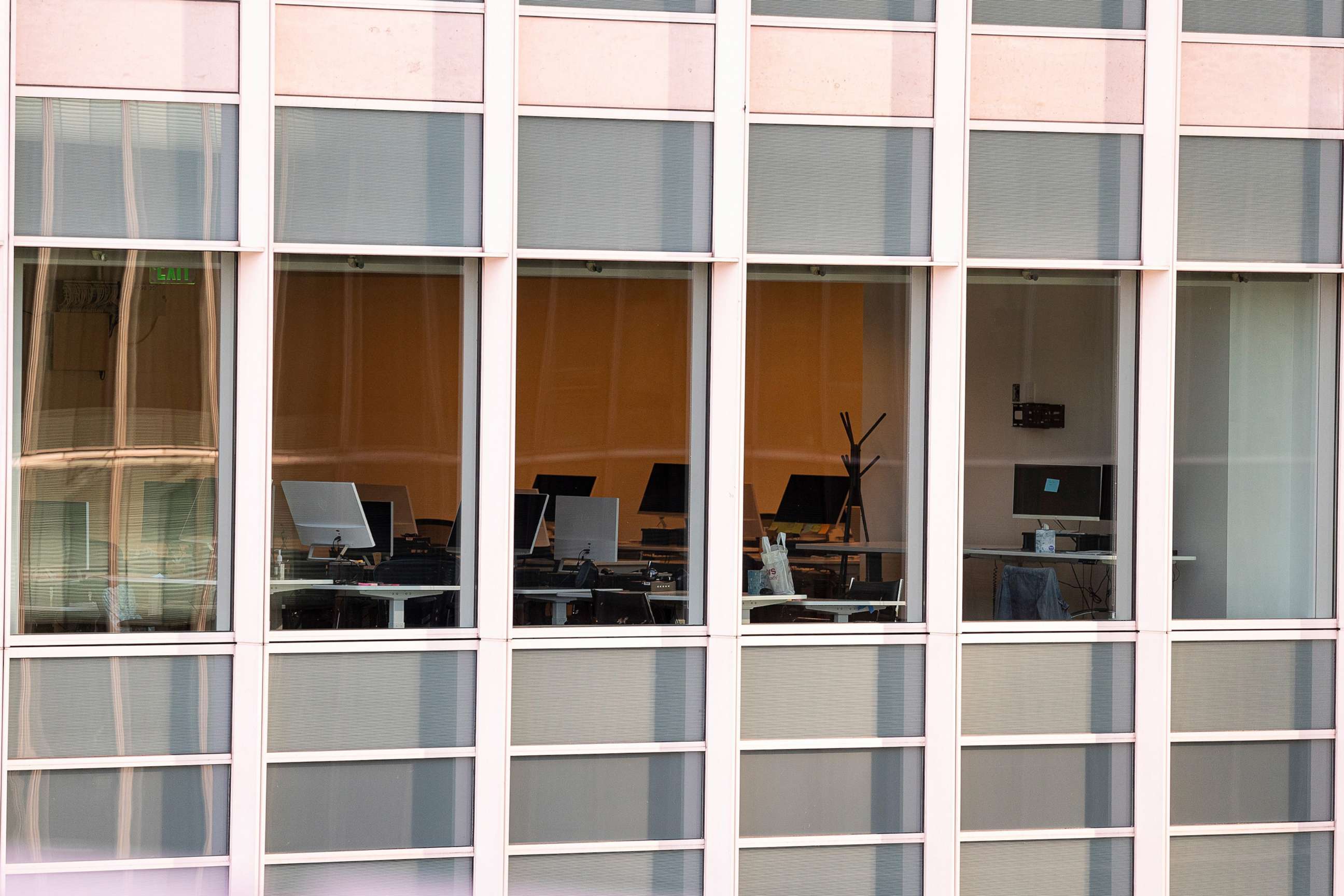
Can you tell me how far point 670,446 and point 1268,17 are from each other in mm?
3537

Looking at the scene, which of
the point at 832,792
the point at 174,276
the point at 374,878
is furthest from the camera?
the point at 832,792

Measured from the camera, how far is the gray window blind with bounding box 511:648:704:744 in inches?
233

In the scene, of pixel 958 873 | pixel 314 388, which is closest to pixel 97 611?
pixel 314 388

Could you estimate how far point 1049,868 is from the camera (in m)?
6.20

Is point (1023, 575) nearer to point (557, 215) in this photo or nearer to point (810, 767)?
point (810, 767)


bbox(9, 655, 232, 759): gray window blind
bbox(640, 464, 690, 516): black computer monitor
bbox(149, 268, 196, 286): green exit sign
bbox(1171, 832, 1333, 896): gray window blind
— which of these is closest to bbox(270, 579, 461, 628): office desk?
bbox(9, 655, 232, 759): gray window blind

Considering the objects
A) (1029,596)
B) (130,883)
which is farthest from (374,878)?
(1029,596)

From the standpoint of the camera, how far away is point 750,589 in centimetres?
608

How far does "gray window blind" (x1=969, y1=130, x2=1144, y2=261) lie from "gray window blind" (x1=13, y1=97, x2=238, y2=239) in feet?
11.2

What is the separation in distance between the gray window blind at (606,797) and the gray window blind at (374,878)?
0.33 m

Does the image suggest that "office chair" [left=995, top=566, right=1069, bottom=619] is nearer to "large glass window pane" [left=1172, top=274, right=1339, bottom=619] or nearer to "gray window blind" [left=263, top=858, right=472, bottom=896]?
"large glass window pane" [left=1172, top=274, right=1339, bottom=619]

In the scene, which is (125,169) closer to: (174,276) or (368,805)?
(174,276)

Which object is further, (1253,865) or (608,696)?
(1253,865)

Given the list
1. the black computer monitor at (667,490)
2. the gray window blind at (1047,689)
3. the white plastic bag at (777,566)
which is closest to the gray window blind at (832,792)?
the gray window blind at (1047,689)
